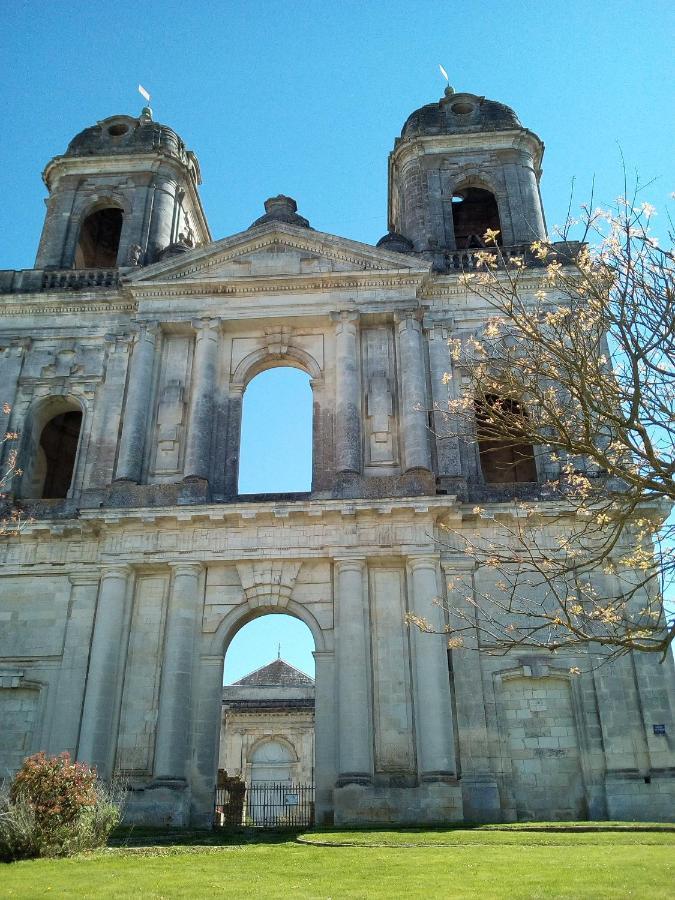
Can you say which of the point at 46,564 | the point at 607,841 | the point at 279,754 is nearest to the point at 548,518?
the point at 607,841

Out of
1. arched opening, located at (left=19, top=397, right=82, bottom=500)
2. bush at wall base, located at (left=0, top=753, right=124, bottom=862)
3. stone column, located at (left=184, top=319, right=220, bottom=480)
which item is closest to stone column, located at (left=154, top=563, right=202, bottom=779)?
stone column, located at (left=184, top=319, right=220, bottom=480)

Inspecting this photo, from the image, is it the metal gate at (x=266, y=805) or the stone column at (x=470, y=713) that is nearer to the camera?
the stone column at (x=470, y=713)

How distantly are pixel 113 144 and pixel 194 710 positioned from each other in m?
19.2

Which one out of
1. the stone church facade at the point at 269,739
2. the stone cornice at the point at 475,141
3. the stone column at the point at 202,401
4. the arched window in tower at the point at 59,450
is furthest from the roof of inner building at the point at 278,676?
the stone cornice at the point at 475,141

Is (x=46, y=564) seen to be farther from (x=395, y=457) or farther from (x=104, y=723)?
(x=395, y=457)

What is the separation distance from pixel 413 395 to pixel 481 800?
938 cm

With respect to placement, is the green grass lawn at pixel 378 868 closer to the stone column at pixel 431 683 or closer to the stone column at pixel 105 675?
the stone column at pixel 431 683

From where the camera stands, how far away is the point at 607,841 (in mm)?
12188

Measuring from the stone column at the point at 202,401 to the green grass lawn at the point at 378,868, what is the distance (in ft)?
29.3

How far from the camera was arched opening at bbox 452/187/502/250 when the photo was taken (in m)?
28.0

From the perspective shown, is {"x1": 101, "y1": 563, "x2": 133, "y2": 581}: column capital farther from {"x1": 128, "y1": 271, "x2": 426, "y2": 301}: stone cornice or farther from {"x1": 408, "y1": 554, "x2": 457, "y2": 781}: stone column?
{"x1": 128, "y1": 271, "x2": 426, "y2": 301}: stone cornice

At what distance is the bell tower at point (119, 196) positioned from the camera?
25797 millimetres

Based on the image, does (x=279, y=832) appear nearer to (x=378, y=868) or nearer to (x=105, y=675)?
(x=105, y=675)

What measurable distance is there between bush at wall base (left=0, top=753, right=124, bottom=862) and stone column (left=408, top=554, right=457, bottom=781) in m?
6.49
